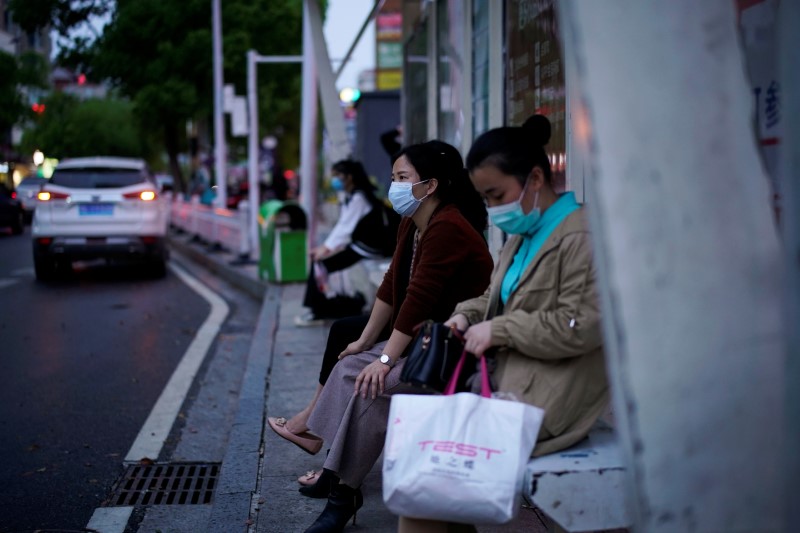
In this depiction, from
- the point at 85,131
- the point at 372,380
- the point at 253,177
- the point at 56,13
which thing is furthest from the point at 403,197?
the point at 85,131

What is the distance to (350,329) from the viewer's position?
14.9 ft

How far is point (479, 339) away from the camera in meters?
2.93

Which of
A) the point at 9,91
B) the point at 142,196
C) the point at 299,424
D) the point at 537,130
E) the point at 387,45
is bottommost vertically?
the point at 299,424

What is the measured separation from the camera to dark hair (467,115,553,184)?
2.99 meters

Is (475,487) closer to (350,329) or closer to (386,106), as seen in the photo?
(350,329)

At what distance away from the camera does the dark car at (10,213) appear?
27484mm

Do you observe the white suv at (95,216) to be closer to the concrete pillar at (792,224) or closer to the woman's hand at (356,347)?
the woman's hand at (356,347)

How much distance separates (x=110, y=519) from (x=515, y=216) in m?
2.65

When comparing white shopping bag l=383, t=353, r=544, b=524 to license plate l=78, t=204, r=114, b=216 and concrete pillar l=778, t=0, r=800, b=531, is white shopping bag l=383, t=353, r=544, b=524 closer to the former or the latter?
concrete pillar l=778, t=0, r=800, b=531

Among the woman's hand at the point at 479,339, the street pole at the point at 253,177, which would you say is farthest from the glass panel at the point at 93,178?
the woman's hand at the point at 479,339

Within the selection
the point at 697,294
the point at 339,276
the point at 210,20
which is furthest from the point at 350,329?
the point at 210,20

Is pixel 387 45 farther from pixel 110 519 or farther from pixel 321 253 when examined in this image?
pixel 110 519

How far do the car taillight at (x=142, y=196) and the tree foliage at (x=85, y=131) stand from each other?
4599 centimetres

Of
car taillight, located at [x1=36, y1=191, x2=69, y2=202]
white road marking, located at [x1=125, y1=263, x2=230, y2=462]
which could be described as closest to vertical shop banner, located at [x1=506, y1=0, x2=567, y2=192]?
white road marking, located at [x1=125, y1=263, x2=230, y2=462]
